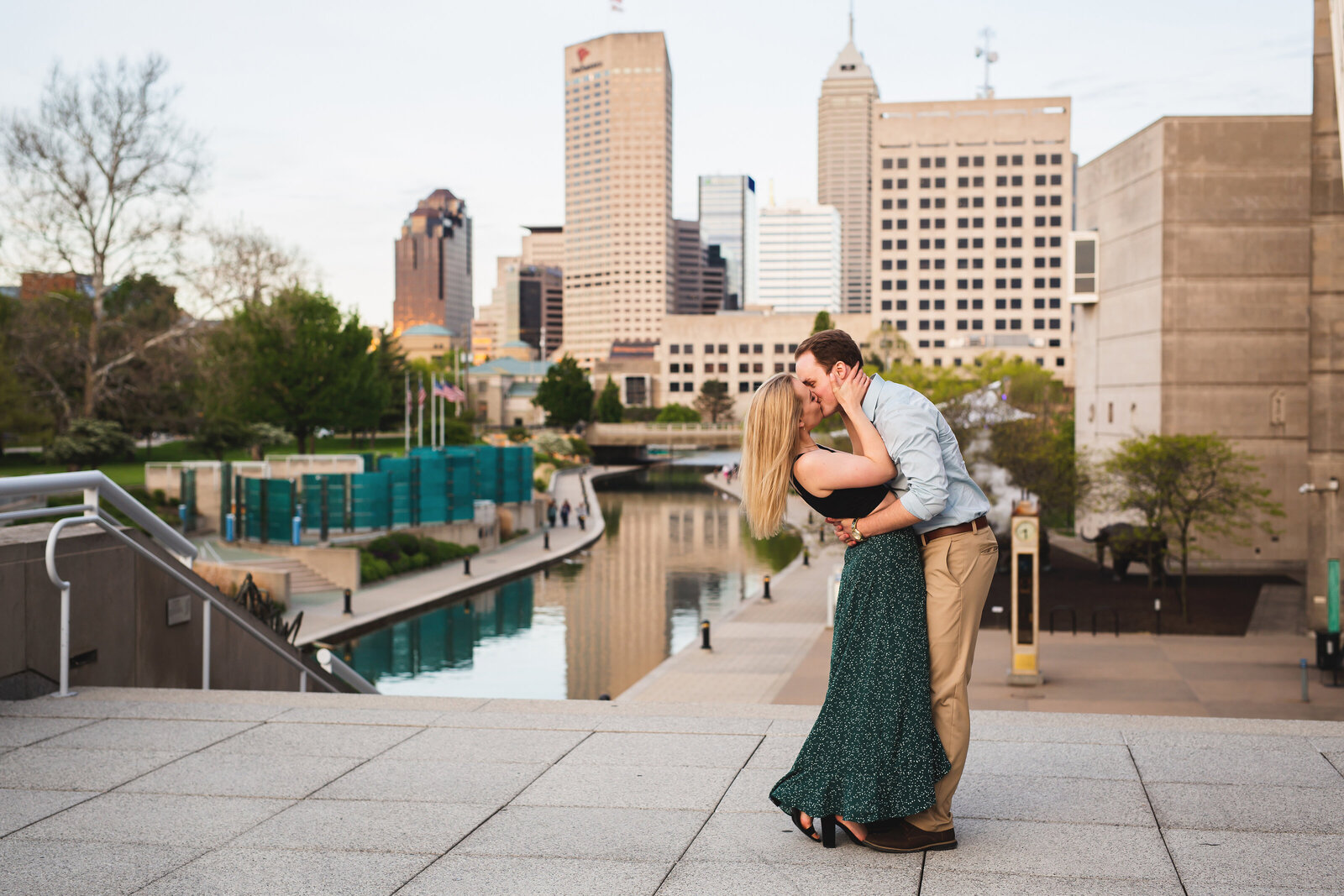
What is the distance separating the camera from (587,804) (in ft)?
16.9

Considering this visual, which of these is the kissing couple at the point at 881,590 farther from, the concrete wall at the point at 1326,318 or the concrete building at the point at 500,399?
the concrete building at the point at 500,399

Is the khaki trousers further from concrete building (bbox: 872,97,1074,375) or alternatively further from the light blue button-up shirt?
concrete building (bbox: 872,97,1074,375)

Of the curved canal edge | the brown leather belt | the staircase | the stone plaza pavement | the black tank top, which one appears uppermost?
the black tank top

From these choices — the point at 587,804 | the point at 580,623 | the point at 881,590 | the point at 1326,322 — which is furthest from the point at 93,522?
the point at 580,623

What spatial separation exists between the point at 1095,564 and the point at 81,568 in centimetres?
3536

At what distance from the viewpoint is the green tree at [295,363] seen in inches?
2386

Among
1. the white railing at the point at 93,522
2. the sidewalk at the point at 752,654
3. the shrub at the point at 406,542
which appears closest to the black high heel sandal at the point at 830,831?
the white railing at the point at 93,522

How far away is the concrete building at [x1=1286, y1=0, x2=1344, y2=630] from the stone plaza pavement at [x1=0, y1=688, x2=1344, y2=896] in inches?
778

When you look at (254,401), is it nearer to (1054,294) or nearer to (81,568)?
(81,568)

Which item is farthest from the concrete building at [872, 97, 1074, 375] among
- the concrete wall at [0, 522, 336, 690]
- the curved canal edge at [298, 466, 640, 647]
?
the concrete wall at [0, 522, 336, 690]

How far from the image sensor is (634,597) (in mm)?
36531

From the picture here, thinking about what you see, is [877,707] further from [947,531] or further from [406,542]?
[406,542]

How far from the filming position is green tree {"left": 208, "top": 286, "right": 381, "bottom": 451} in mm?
60594

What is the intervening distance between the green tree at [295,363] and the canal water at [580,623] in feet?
67.3
